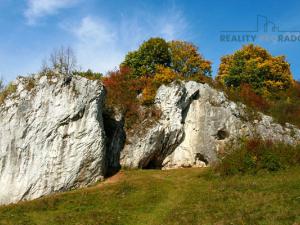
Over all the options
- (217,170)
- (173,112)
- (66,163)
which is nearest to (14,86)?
(66,163)

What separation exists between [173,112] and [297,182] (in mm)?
14695

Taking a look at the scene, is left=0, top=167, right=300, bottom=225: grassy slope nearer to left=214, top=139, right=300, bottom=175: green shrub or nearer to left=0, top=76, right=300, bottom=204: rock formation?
left=214, top=139, right=300, bottom=175: green shrub

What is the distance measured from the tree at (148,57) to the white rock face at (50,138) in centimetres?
1449

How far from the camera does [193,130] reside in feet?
129

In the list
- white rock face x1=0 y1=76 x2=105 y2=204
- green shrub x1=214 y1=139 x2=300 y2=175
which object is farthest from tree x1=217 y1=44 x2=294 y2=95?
white rock face x1=0 y1=76 x2=105 y2=204

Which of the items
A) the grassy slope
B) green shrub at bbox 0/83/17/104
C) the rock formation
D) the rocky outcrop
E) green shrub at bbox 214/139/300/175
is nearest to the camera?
the grassy slope

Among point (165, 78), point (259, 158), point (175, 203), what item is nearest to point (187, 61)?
point (165, 78)

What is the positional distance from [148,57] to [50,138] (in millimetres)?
20517

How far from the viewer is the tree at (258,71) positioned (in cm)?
5428

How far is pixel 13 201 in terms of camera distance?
30.6 m

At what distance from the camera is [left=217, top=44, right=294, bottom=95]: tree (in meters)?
54.3

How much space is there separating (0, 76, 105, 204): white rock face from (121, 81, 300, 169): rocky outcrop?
4.86 metres

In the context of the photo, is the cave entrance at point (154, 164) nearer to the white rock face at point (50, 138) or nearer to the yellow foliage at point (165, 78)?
the white rock face at point (50, 138)

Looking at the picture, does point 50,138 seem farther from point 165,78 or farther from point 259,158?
point 259,158
